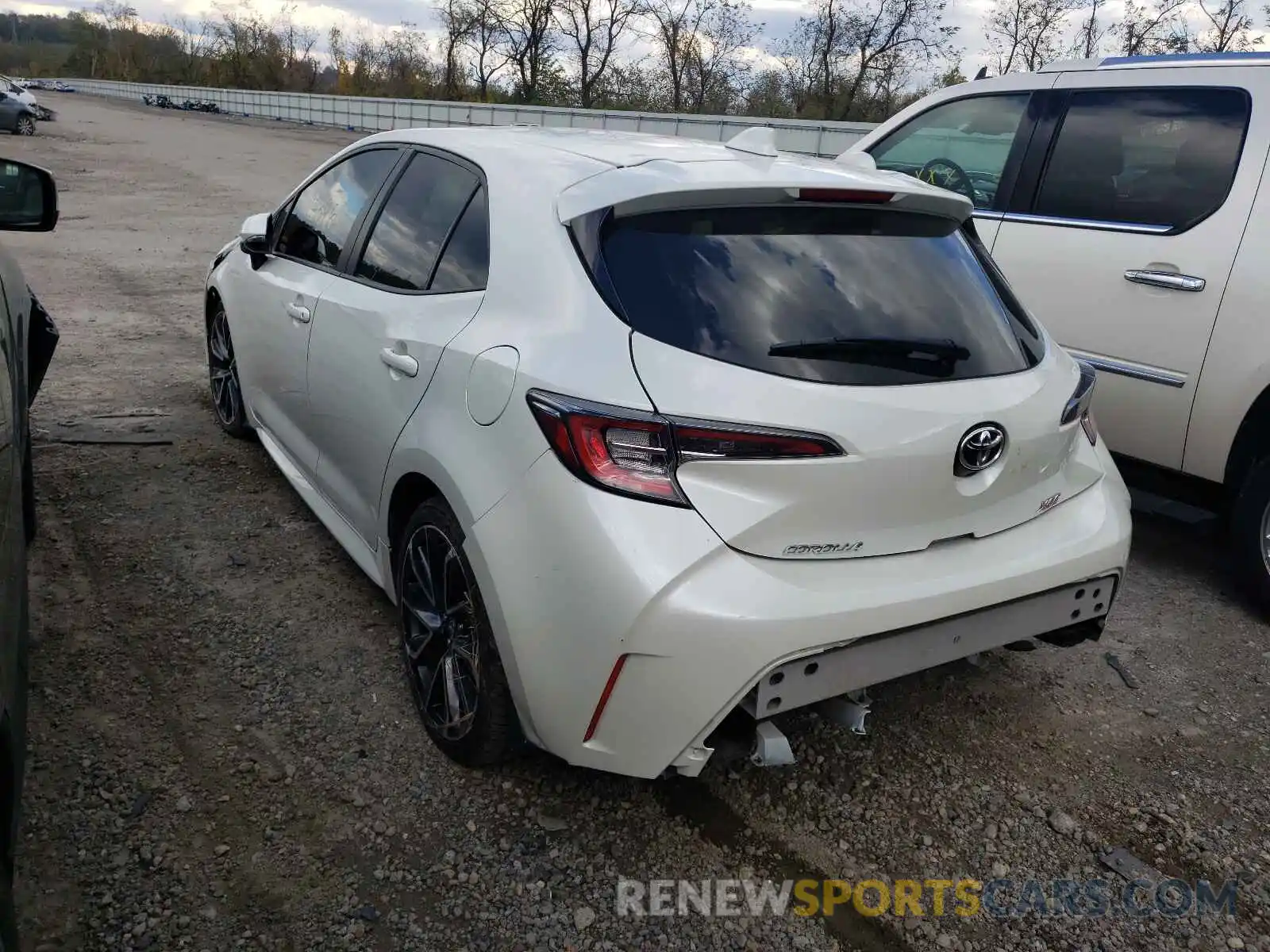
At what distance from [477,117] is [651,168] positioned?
99.1 ft

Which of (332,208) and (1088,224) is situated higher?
(1088,224)

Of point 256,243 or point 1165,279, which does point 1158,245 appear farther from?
point 256,243

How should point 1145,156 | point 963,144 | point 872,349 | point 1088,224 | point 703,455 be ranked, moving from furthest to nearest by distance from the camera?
point 963,144 → point 1088,224 → point 1145,156 → point 872,349 → point 703,455

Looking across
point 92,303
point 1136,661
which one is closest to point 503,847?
point 1136,661

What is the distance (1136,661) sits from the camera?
364 centimetres

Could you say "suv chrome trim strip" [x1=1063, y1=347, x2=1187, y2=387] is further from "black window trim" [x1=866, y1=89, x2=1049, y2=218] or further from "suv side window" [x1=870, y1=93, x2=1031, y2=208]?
"suv side window" [x1=870, y1=93, x2=1031, y2=208]

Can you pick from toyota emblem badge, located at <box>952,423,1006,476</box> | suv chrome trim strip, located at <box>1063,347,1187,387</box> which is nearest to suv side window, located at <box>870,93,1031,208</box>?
suv chrome trim strip, located at <box>1063,347,1187,387</box>

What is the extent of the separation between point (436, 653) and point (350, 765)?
39 cm

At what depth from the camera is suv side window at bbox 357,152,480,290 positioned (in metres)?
3.12

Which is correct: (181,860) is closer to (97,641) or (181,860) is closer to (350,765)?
(350,765)

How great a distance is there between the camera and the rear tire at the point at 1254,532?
3.85 m

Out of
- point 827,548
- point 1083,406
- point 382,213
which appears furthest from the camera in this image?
point 382,213

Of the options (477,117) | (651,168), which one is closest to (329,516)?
(651,168)

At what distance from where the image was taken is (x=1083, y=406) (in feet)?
9.36
